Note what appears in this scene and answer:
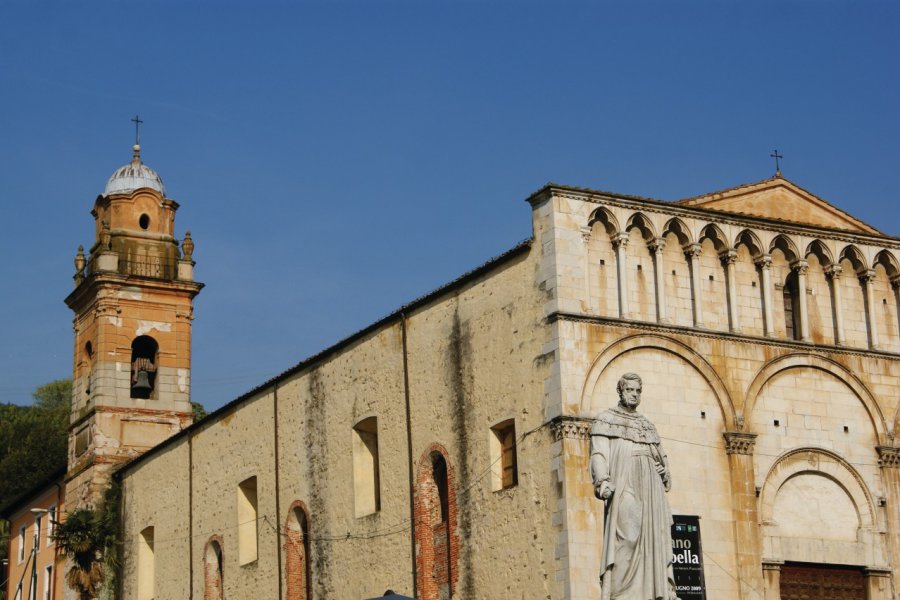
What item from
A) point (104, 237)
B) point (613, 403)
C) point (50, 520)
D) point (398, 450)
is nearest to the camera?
point (613, 403)

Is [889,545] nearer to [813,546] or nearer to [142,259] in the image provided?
[813,546]

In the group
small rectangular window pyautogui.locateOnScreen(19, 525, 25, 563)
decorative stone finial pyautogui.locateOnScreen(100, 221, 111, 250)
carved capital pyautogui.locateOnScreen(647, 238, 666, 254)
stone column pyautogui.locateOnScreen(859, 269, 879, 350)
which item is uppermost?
decorative stone finial pyautogui.locateOnScreen(100, 221, 111, 250)

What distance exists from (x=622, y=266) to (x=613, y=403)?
2.67 metres

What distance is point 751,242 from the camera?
29469 millimetres

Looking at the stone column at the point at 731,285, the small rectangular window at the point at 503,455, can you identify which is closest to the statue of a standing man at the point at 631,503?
the small rectangular window at the point at 503,455

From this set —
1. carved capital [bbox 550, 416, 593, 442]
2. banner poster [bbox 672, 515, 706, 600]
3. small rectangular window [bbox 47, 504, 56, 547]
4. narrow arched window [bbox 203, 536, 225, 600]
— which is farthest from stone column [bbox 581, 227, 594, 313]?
small rectangular window [bbox 47, 504, 56, 547]

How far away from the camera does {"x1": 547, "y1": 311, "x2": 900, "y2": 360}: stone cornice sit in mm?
27016

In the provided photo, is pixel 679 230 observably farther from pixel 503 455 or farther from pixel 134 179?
pixel 134 179

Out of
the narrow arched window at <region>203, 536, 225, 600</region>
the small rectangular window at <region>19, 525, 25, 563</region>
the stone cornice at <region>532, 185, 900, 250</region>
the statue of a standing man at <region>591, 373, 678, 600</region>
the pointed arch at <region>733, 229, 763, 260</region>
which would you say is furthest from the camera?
the small rectangular window at <region>19, 525, 25, 563</region>

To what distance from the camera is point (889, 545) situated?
29.1 m

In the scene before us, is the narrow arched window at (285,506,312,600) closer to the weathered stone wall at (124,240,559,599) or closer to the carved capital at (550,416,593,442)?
the weathered stone wall at (124,240,559,599)

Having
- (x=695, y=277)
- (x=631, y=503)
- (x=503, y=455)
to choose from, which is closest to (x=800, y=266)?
(x=695, y=277)

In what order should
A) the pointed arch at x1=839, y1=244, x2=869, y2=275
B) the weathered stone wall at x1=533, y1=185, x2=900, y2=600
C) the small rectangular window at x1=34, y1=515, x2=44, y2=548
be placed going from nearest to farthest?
1. the weathered stone wall at x1=533, y1=185, x2=900, y2=600
2. the pointed arch at x1=839, y1=244, x2=869, y2=275
3. the small rectangular window at x1=34, y1=515, x2=44, y2=548

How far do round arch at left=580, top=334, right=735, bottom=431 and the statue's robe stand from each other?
12.5 m
